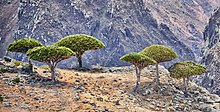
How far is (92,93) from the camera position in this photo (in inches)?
1505

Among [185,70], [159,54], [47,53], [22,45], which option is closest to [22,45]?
[22,45]

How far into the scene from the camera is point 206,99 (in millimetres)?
41438

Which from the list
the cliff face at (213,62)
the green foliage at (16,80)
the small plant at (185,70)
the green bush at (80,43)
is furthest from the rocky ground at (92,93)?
the cliff face at (213,62)

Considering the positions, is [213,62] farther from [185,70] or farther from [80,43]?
[80,43]

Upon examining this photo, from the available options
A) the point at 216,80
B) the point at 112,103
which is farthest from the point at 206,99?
the point at 216,80

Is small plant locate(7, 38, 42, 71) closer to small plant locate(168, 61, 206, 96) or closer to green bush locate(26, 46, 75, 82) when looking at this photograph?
green bush locate(26, 46, 75, 82)

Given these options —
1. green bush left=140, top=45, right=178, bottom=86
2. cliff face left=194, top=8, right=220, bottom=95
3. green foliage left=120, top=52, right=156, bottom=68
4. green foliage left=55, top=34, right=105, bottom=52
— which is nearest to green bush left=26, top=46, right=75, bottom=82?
green foliage left=55, top=34, right=105, bottom=52

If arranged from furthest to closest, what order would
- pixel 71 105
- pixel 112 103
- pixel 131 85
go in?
pixel 131 85 → pixel 112 103 → pixel 71 105

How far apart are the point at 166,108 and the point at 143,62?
5366 millimetres

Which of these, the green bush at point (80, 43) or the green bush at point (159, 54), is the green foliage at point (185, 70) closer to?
the green bush at point (159, 54)

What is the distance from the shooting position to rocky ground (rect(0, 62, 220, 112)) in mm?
34156

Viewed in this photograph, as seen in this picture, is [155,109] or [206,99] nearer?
[155,109]

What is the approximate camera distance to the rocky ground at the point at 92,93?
3416 centimetres

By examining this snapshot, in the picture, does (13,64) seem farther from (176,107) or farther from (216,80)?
(216,80)
